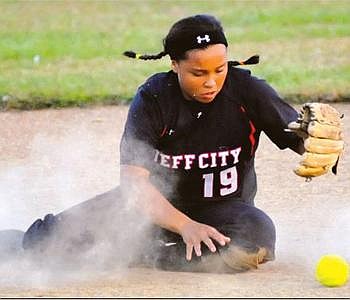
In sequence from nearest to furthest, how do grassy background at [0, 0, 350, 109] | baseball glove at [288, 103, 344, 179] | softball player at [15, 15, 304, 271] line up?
baseball glove at [288, 103, 344, 179], softball player at [15, 15, 304, 271], grassy background at [0, 0, 350, 109]

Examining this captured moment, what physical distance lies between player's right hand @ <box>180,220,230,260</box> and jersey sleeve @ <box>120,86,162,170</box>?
280 millimetres

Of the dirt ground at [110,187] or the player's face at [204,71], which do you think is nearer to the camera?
the dirt ground at [110,187]

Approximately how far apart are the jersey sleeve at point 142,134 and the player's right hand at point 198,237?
0.92 ft

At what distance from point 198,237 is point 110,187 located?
1.77 m

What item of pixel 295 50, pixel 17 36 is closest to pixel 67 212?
pixel 295 50

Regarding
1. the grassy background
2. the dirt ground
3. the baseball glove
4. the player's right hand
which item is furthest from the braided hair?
the grassy background

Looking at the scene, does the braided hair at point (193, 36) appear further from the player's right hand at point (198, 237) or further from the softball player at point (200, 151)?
the player's right hand at point (198, 237)

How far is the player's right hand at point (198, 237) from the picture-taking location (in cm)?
457

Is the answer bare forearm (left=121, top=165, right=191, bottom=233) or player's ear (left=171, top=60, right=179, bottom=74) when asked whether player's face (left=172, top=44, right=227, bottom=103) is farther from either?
bare forearm (left=121, top=165, right=191, bottom=233)

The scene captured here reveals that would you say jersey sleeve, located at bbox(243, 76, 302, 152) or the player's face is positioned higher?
the player's face

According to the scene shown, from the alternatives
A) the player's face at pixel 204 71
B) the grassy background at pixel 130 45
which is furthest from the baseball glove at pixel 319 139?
the grassy background at pixel 130 45

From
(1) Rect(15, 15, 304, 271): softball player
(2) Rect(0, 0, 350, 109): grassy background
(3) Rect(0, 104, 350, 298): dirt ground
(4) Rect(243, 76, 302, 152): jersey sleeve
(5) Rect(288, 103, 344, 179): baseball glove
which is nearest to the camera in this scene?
(3) Rect(0, 104, 350, 298): dirt ground

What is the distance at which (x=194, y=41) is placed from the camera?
4605 millimetres

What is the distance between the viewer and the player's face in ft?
15.0
